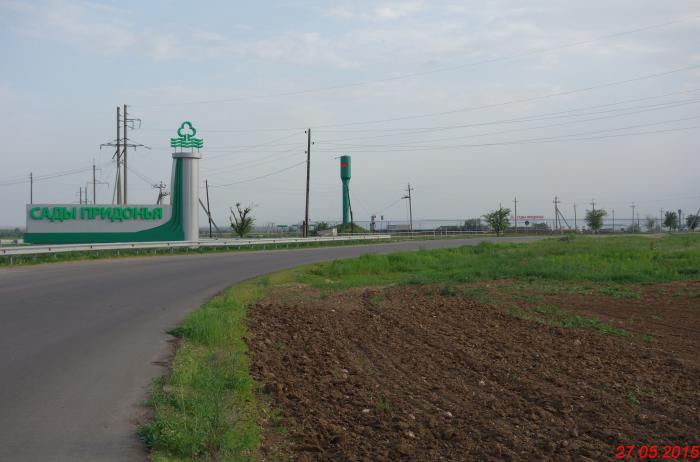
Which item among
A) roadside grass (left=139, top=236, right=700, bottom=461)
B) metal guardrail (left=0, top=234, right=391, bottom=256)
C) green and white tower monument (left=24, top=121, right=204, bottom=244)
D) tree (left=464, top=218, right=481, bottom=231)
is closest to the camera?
roadside grass (left=139, top=236, right=700, bottom=461)

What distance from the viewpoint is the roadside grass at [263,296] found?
18.6ft

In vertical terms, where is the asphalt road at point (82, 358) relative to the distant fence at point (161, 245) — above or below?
below

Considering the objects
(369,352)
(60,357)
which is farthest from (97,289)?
(369,352)

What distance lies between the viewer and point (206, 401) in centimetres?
655

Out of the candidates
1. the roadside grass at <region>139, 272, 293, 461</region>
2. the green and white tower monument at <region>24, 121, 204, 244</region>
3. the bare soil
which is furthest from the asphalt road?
the green and white tower monument at <region>24, 121, 204, 244</region>

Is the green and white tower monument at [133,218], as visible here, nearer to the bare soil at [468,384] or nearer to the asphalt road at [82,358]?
the asphalt road at [82,358]

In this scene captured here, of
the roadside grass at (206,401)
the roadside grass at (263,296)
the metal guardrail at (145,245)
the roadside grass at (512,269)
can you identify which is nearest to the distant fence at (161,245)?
the metal guardrail at (145,245)

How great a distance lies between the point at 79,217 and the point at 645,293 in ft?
113

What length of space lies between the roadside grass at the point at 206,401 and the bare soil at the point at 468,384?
1.06 ft

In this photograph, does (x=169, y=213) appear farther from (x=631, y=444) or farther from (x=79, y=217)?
(x=631, y=444)

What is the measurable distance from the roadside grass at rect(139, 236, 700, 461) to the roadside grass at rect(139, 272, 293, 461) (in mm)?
11

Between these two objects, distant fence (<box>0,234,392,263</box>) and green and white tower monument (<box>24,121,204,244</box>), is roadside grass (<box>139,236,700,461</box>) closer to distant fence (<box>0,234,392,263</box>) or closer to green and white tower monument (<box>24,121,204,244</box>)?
distant fence (<box>0,234,392,263</box>)

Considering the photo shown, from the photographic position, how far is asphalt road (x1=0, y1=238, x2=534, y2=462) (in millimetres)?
5715

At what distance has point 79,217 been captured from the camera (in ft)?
131
